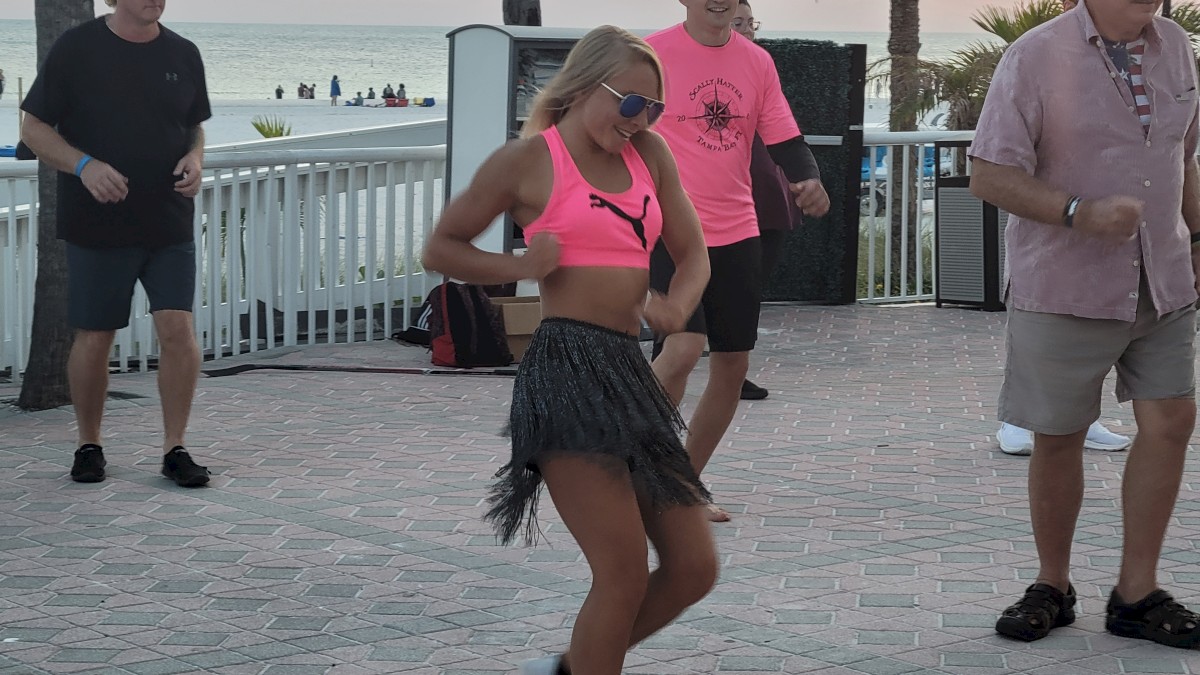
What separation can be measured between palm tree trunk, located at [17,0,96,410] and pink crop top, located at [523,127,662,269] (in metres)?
5.20

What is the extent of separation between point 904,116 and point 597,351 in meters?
13.5

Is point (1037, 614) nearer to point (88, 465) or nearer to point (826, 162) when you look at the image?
point (88, 465)

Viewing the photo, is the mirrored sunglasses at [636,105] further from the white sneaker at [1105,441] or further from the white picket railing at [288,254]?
the white picket railing at [288,254]

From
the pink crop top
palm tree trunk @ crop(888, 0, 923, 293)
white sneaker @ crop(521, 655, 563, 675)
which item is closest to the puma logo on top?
the pink crop top

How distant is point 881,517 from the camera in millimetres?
6238

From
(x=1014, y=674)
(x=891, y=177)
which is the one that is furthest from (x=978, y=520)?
(x=891, y=177)

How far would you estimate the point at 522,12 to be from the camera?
1377 centimetres

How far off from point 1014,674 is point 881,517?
1837 millimetres

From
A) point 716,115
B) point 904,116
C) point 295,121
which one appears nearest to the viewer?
point 716,115

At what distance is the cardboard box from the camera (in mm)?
9961

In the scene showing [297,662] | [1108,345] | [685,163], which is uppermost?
[685,163]

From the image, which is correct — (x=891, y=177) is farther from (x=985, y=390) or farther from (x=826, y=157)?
(x=985, y=390)

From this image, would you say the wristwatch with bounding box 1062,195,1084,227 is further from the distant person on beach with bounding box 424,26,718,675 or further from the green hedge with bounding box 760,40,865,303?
the green hedge with bounding box 760,40,865,303

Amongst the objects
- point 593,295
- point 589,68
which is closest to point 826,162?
point 589,68
